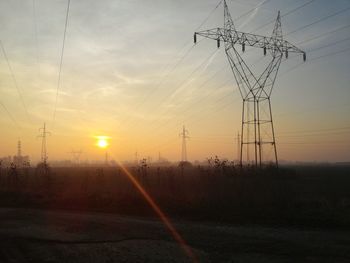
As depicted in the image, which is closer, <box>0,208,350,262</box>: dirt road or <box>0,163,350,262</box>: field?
Result: <box>0,208,350,262</box>: dirt road

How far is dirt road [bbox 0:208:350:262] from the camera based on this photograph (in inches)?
444

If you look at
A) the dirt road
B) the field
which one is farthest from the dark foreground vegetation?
the dirt road

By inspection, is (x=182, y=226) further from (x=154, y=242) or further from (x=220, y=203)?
(x=220, y=203)

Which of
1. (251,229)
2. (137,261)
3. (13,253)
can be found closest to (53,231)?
(13,253)

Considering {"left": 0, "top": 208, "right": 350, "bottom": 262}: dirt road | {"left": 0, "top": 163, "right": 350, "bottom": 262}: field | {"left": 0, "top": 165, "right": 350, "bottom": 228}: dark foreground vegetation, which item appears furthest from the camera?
{"left": 0, "top": 165, "right": 350, "bottom": 228}: dark foreground vegetation

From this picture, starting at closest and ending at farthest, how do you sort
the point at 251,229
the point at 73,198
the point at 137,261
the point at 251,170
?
the point at 137,261 → the point at 251,229 → the point at 73,198 → the point at 251,170

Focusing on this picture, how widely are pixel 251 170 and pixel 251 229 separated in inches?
728

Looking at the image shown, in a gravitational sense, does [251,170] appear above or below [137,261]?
above

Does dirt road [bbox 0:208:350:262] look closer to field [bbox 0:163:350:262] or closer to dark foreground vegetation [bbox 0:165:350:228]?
field [bbox 0:163:350:262]

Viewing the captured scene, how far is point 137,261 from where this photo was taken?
10867 mm

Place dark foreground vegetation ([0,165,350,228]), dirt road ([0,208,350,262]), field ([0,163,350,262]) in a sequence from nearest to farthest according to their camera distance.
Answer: dirt road ([0,208,350,262]) → field ([0,163,350,262]) → dark foreground vegetation ([0,165,350,228])

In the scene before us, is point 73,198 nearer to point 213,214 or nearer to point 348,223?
point 213,214

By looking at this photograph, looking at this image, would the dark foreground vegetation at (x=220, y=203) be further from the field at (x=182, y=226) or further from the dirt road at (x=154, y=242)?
the dirt road at (x=154, y=242)

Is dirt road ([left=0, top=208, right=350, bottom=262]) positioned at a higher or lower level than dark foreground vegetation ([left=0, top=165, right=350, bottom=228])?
lower
